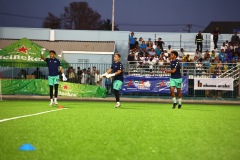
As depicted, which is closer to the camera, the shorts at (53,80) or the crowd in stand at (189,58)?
the shorts at (53,80)

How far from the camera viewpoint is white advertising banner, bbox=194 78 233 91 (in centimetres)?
2552

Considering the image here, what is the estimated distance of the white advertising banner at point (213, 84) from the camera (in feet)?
83.7

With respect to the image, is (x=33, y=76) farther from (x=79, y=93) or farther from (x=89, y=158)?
(x=89, y=158)

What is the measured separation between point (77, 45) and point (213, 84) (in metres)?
16.5

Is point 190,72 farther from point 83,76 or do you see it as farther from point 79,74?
point 79,74

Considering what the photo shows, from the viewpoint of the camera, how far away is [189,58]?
30281 mm

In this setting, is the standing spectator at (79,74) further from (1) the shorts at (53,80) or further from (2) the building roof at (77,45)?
(1) the shorts at (53,80)

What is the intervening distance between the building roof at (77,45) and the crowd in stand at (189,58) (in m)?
4.56

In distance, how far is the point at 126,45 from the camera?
38000 millimetres

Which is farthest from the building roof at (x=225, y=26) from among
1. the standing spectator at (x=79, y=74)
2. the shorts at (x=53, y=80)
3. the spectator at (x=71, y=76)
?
the shorts at (x=53, y=80)

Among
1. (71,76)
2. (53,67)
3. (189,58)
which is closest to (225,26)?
(189,58)

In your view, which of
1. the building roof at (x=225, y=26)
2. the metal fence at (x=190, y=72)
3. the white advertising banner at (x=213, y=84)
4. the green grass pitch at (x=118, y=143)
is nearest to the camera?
the green grass pitch at (x=118, y=143)

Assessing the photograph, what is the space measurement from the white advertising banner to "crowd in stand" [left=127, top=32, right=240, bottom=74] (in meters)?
1.49

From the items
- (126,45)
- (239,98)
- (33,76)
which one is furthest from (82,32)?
(239,98)
